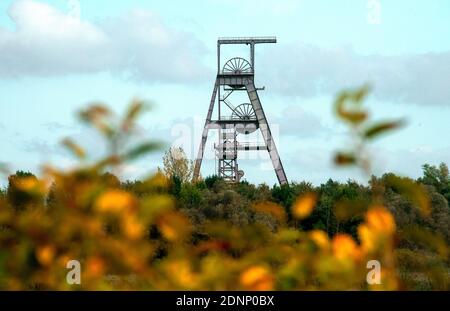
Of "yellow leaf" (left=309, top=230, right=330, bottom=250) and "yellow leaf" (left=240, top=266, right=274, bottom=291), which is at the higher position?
"yellow leaf" (left=309, top=230, right=330, bottom=250)

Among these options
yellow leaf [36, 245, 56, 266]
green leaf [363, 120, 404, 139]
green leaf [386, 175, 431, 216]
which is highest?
green leaf [363, 120, 404, 139]

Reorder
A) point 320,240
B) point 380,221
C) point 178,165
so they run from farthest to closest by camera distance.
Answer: point 178,165
point 320,240
point 380,221

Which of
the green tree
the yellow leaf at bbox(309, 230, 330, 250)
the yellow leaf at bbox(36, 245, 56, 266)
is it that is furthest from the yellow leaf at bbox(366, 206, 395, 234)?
the green tree

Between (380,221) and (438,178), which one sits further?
(438,178)

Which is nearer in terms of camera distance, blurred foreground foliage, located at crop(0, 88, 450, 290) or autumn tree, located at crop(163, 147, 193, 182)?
blurred foreground foliage, located at crop(0, 88, 450, 290)

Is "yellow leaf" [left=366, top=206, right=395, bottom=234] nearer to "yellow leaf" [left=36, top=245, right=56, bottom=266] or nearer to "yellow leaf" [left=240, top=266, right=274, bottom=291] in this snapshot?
"yellow leaf" [left=240, top=266, right=274, bottom=291]

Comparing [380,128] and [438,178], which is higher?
[438,178]

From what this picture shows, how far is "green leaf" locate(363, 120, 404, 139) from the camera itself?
7.47 ft

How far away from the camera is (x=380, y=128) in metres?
2.35

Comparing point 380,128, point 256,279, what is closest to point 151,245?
point 256,279

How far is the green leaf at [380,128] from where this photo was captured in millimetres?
2275

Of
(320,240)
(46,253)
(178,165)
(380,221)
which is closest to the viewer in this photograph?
(46,253)

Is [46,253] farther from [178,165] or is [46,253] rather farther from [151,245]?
[178,165]
